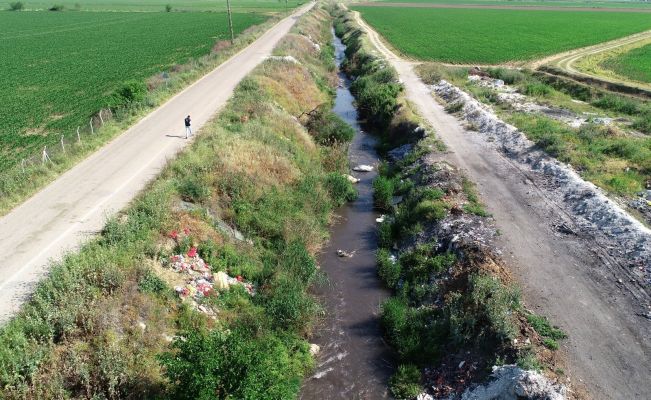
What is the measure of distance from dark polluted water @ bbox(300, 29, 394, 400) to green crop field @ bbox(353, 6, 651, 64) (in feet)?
168

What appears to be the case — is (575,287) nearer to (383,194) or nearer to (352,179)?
(383,194)

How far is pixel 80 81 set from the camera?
2195 inches

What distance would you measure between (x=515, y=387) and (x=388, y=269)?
347 inches

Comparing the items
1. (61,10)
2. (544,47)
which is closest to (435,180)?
(544,47)

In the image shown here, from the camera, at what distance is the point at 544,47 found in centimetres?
7900

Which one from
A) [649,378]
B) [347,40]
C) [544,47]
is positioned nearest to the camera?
[649,378]

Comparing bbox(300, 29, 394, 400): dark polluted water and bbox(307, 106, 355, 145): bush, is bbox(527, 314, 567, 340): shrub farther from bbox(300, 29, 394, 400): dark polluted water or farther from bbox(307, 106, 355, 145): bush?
bbox(307, 106, 355, 145): bush

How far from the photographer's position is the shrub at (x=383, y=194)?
28.1 meters

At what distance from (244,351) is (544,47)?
3327 inches

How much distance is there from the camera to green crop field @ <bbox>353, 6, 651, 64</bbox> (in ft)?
242

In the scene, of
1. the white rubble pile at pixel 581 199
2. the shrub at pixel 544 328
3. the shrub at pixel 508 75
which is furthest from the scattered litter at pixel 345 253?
the shrub at pixel 508 75

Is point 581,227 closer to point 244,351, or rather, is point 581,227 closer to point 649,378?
point 649,378

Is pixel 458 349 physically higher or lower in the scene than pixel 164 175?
lower

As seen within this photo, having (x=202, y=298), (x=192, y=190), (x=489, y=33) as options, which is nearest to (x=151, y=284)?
(x=202, y=298)
